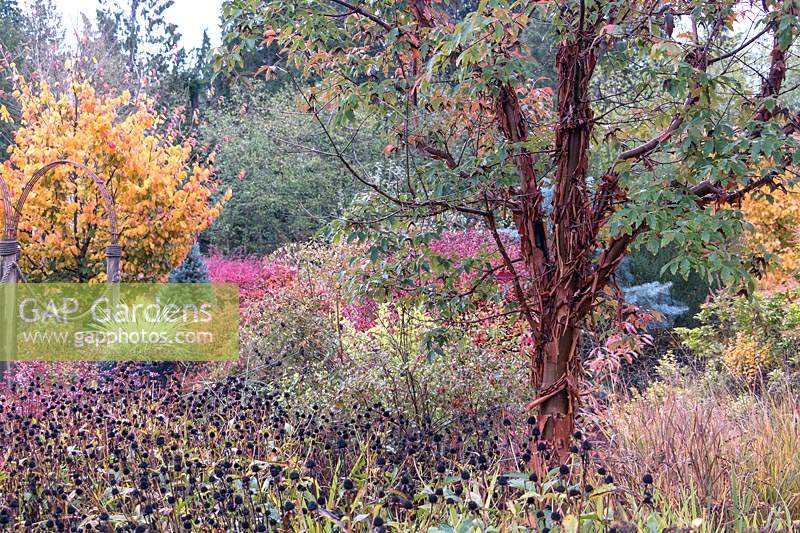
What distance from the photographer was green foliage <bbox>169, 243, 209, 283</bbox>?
31.2ft

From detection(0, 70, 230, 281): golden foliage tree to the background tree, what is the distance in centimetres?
451

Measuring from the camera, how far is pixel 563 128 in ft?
9.82

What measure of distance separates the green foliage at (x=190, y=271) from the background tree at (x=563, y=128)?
6.26 metres

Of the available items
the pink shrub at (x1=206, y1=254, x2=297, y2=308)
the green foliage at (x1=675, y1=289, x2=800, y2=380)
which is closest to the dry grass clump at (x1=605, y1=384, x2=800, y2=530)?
the green foliage at (x1=675, y1=289, x2=800, y2=380)

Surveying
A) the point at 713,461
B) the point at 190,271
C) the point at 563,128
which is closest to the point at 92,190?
the point at 190,271

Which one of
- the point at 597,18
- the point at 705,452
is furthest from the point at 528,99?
the point at 705,452

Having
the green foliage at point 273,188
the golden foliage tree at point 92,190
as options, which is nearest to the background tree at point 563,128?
the golden foliage tree at point 92,190

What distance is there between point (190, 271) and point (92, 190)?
6.71ft

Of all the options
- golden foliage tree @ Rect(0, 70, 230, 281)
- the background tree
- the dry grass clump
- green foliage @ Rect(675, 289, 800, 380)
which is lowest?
the dry grass clump

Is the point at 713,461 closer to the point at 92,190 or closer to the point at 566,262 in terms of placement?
the point at 566,262

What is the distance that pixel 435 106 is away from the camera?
3236mm

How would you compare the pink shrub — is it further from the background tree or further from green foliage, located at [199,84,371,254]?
the background tree

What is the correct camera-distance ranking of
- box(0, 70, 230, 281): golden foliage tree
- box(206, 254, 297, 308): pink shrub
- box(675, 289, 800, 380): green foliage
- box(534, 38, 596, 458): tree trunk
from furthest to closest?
box(206, 254, 297, 308): pink shrub → box(0, 70, 230, 281): golden foliage tree → box(675, 289, 800, 380): green foliage → box(534, 38, 596, 458): tree trunk

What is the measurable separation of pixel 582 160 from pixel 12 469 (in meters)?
2.51
